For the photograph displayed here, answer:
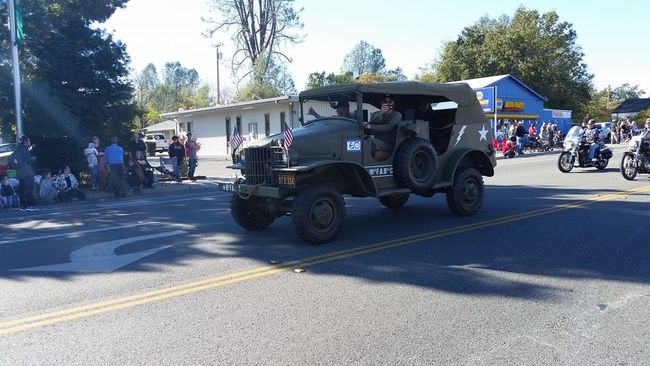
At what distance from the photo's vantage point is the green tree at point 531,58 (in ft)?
169

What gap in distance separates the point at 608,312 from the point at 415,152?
4.17 meters

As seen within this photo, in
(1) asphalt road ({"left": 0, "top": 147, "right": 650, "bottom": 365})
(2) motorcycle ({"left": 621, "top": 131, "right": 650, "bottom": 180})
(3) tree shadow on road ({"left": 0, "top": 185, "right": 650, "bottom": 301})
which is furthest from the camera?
(2) motorcycle ({"left": 621, "top": 131, "right": 650, "bottom": 180})

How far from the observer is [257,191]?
7.39 meters

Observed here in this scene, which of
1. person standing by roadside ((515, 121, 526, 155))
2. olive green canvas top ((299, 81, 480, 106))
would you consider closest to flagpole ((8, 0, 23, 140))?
olive green canvas top ((299, 81, 480, 106))

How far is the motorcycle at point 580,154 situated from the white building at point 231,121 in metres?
15.1

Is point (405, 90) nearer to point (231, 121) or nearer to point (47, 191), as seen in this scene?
point (47, 191)

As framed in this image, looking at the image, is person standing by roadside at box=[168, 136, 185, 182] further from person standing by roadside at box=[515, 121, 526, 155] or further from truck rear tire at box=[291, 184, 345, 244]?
person standing by roadside at box=[515, 121, 526, 155]

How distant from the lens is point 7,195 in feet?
44.0

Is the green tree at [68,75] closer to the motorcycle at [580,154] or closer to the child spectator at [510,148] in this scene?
the motorcycle at [580,154]

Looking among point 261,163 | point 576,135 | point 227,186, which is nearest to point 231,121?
point 576,135

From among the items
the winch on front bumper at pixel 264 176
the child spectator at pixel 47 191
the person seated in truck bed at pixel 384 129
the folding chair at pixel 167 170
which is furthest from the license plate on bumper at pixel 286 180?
the folding chair at pixel 167 170

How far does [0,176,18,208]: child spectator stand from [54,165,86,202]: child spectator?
1167 millimetres

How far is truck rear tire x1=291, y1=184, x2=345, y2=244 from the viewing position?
707 centimetres

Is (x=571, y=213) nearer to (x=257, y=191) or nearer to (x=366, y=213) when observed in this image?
(x=366, y=213)
